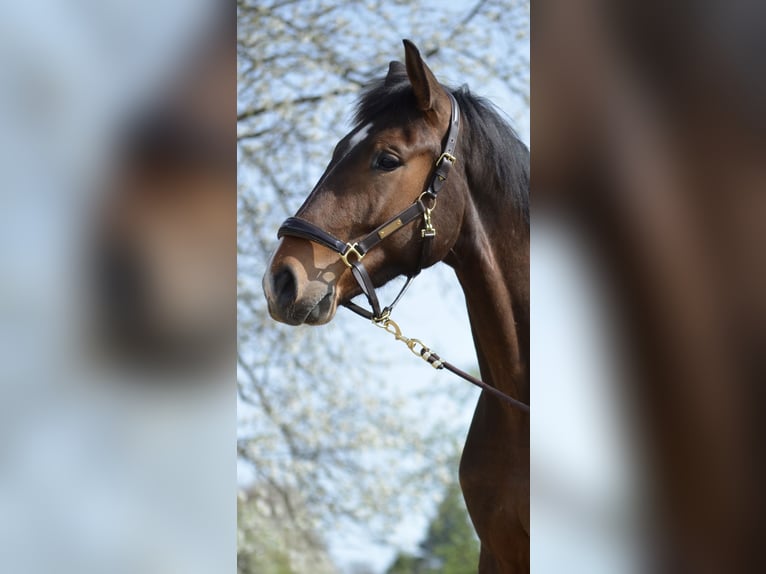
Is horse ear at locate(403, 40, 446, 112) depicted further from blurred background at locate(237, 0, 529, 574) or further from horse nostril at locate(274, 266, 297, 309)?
blurred background at locate(237, 0, 529, 574)

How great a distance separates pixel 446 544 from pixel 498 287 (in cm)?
205

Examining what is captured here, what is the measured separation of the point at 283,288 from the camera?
1.25 metres

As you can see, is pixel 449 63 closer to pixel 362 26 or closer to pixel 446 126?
pixel 362 26

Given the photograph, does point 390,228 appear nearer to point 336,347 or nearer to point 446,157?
point 446,157

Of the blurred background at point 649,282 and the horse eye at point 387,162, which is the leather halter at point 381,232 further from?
the blurred background at point 649,282

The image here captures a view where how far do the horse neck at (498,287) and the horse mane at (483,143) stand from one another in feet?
0.14

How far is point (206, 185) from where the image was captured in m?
0.48

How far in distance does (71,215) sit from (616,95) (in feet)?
1.03

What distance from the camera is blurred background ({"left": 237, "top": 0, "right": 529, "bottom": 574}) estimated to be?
2357mm

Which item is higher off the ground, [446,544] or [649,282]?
[649,282]

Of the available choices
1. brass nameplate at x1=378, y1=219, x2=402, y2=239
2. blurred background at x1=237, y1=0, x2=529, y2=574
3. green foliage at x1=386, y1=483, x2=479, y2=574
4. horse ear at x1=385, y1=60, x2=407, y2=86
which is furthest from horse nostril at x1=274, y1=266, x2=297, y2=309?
green foliage at x1=386, y1=483, x2=479, y2=574

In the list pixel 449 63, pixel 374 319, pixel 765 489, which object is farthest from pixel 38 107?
pixel 449 63

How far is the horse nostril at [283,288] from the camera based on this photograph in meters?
1.24

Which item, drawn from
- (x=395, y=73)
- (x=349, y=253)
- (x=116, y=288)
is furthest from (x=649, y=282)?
(x=395, y=73)
